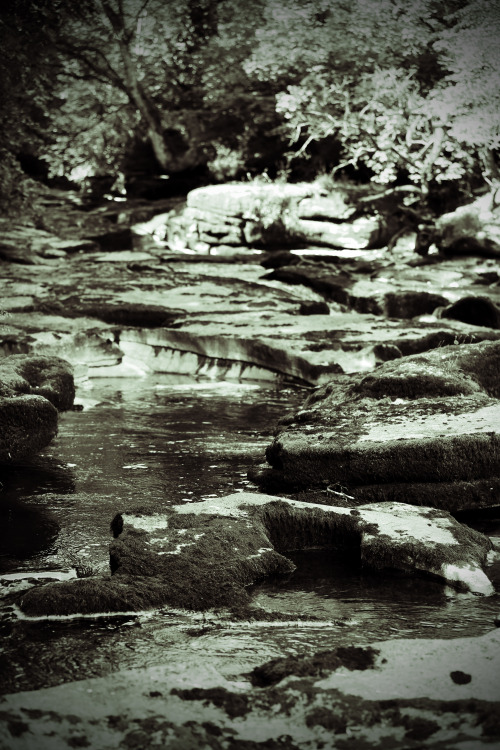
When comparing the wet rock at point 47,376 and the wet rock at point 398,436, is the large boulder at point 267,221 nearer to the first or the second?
the wet rock at point 47,376

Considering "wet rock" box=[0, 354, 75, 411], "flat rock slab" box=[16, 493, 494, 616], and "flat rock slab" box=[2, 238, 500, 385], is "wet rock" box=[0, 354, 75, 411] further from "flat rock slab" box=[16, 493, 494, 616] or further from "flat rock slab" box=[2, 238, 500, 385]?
"flat rock slab" box=[16, 493, 494, 616]

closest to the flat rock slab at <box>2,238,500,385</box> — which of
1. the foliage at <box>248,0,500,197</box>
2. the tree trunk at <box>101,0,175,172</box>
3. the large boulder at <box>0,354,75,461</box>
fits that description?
the large boulder at <box>0,354,75,461</box>

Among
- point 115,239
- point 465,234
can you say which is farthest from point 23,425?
point 115,239

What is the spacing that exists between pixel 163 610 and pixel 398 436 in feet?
5.91

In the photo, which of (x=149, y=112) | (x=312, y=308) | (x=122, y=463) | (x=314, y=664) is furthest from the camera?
(x=149, y=112)

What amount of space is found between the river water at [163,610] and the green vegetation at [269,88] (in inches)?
417

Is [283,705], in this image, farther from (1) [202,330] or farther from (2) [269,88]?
(2) [269,88]

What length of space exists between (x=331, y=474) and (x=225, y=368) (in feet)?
13.2

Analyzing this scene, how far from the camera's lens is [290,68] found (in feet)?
56.2

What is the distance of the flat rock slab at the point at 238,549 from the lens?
2.76 meters

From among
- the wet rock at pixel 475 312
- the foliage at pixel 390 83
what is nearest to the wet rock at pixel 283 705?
the wet rock at pixel 475 312

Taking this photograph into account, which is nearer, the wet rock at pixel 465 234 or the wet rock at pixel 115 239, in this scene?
the wet rock at pixel 465 234

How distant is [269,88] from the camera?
57.7 feet

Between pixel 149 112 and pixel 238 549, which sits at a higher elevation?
pixel 149 112
